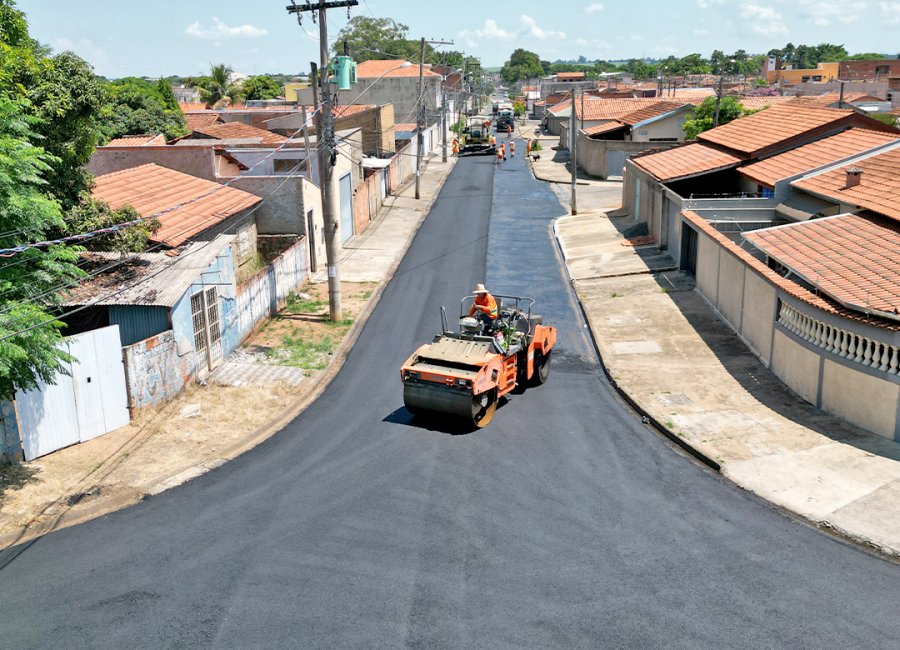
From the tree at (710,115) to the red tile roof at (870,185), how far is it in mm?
22762

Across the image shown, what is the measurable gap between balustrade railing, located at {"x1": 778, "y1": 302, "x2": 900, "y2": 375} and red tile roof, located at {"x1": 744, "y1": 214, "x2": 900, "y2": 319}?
54 cm

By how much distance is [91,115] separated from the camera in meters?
17.8

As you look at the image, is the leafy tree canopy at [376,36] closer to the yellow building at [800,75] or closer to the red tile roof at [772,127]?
the yellow building at [800,75]

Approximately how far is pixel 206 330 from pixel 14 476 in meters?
6.09

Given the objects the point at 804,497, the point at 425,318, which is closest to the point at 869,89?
the point at 425,318

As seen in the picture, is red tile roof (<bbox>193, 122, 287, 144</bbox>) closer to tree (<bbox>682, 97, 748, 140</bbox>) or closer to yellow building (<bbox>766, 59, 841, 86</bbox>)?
tree (<bbox>682, 97, 748, 140</bbox>)

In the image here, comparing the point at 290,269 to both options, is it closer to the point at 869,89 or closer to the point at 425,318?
the point at 425,318

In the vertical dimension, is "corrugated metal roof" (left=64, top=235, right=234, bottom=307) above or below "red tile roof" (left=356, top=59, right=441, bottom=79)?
below

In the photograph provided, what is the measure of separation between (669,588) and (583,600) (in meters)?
1.17

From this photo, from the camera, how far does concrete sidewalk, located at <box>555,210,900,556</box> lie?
42.2 ft

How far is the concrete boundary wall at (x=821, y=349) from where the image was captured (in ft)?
47.9

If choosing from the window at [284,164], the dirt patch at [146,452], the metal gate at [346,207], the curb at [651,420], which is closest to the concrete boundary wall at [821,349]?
the curb at [651,420]

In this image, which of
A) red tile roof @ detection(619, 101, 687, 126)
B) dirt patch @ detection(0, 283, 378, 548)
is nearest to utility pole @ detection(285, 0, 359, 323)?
dirt patch @ detection(0, 283, 378, 548)

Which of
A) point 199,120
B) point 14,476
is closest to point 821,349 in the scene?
point 14,476
